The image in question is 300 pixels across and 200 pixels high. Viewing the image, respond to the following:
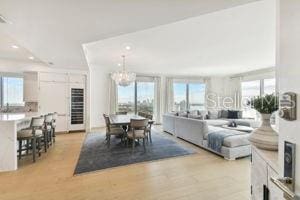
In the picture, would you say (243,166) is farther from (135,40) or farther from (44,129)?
(44,129)

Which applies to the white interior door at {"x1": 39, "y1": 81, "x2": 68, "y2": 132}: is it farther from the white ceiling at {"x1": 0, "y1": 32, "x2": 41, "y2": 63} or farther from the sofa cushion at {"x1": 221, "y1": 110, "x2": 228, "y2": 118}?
the sofa cushion at {"x1": 221, "y1": 110, "x2": 228, "y2": 118}

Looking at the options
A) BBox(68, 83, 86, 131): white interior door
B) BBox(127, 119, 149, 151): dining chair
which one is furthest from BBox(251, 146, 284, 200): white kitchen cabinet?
BBox(68, 83, 86, 131): white interior door

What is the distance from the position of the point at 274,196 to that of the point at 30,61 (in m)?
7.11

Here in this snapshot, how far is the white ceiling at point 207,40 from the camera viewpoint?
3.03m

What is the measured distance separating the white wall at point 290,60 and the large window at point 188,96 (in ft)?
28.9

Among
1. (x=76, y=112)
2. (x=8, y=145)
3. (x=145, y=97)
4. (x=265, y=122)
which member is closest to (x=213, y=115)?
(x=145, y=97)

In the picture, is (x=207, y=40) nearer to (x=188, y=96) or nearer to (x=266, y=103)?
(x=266, y=103)

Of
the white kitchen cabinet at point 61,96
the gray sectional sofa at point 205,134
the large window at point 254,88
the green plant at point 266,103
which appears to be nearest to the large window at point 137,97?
the white kitchen cabinet at point 61,96

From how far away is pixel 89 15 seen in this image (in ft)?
7.82

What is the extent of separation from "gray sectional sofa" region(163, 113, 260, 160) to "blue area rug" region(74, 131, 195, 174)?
18.0 inches

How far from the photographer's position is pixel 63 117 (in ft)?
21.2

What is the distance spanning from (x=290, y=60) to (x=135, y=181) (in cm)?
270

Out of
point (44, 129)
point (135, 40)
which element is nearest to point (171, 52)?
point (135, 40)

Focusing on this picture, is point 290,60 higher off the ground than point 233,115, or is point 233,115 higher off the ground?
point 290,60
